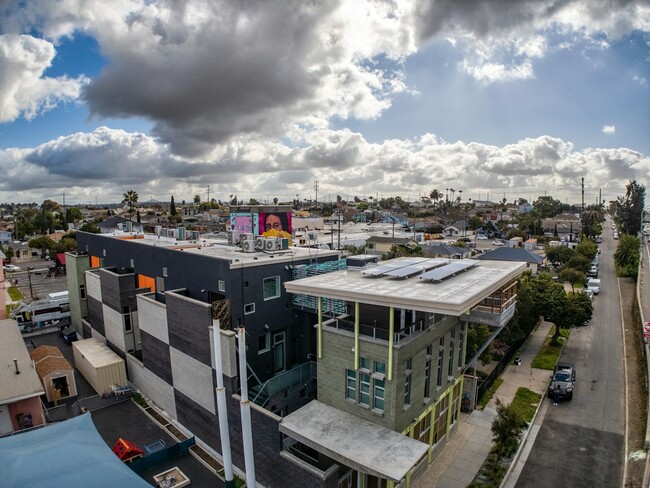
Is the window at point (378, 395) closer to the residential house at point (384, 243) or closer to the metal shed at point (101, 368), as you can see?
the metal shed at point (101, 368)

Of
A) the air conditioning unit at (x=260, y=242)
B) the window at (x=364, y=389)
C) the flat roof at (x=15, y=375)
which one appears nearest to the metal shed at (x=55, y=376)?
the flat roof at (x=15, y=375)

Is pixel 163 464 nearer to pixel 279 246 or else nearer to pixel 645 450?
pixel 279 246

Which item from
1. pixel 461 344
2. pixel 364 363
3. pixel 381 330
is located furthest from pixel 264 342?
pixel 461 344

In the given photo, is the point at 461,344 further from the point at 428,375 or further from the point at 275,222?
the point at 275,222

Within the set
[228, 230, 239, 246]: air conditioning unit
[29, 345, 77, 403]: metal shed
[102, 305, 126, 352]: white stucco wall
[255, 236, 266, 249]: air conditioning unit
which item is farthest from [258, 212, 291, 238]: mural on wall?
[29, 345, 77, 403]: metal shed

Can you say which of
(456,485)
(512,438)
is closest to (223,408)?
(456,485)
